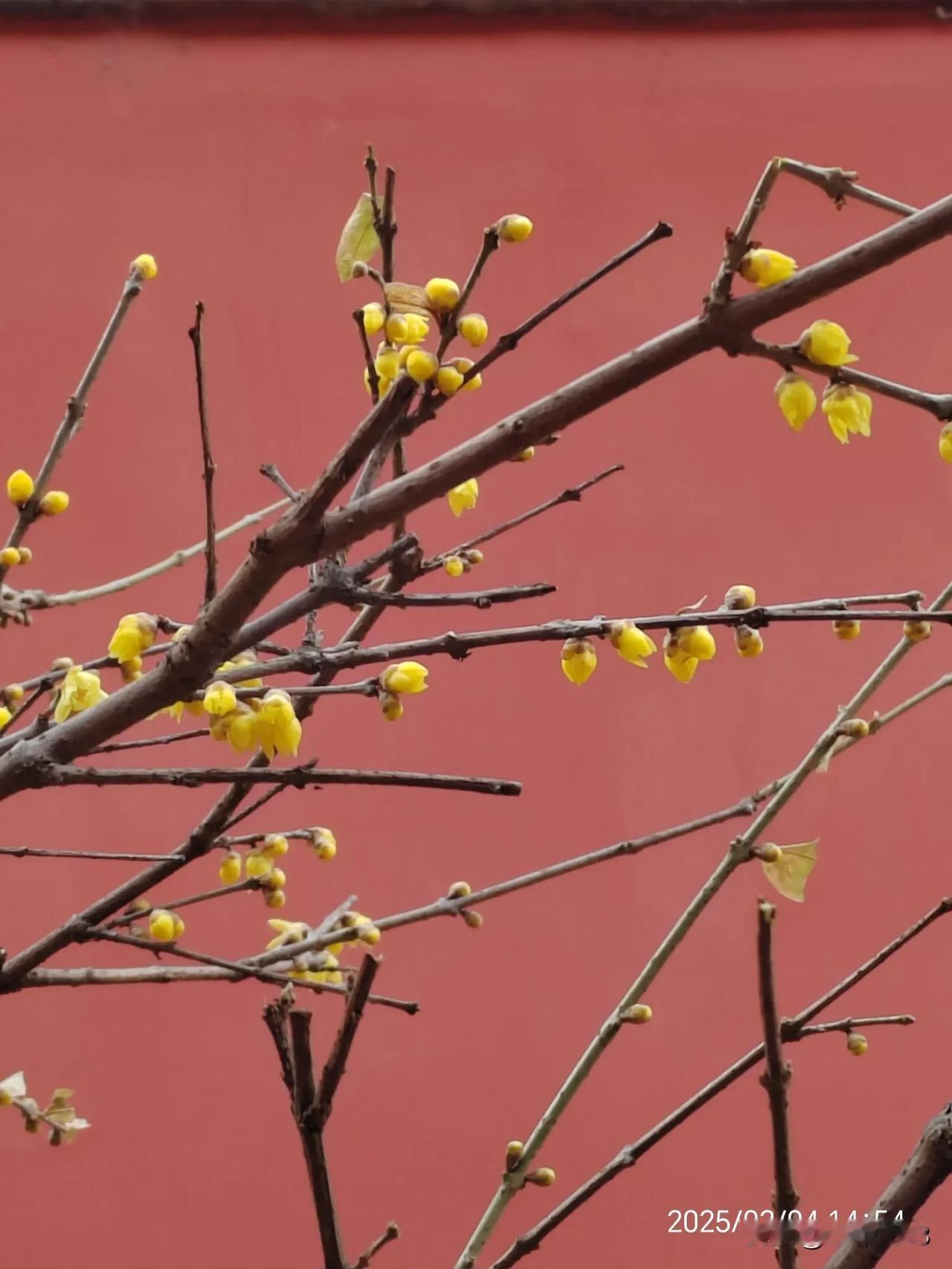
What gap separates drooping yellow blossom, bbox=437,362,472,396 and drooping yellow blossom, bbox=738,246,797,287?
0.10m

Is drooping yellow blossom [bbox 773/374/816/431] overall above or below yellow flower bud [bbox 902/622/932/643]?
above

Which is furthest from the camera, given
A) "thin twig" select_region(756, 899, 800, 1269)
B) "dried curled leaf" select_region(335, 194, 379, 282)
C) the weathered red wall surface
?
the weathered red wall surface

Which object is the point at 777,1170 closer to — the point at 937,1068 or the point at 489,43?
the point at 937,1068

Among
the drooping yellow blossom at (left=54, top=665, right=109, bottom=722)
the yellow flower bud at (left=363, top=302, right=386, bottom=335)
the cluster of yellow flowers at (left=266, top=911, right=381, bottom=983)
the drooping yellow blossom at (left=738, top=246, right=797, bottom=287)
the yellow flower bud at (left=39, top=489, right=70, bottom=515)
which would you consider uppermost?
the yellow flower bud at (left=39, top=489, right=70, bottom=515)

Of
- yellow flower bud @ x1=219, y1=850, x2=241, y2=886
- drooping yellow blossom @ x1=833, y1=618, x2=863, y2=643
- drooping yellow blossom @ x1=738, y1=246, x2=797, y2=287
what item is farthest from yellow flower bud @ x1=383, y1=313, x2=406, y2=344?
yellow flower bud @ x1=219, y1=850, x2=241, y2=886

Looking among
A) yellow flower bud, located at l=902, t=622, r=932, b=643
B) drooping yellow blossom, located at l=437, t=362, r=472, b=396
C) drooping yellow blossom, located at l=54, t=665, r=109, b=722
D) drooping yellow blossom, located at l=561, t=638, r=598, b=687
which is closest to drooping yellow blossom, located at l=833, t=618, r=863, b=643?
yellow flower bud, located at l=902, t=622, r=932, b=643

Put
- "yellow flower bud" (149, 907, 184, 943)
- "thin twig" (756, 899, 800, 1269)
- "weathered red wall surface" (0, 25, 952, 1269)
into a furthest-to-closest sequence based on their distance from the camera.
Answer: "weathered red wall surface" (0, 25, 952, 1269)
"yellow flower bud" (149, 907, 184, 943)
"thin twig" (756, 899, 800, 1269)

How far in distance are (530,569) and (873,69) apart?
2.63 ft

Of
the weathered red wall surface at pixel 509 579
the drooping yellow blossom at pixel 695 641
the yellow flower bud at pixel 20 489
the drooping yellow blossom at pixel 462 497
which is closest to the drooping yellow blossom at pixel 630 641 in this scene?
the drooping yellow blossom at pixel 695 641

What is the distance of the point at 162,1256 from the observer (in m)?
0.99

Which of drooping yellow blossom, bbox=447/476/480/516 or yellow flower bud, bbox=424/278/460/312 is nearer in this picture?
yellow flower bud, bbox=424/278/460/312

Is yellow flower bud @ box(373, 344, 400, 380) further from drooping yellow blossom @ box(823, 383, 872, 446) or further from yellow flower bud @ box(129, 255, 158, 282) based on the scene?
yellow flower bud @ box(129, 255, 158, 282)

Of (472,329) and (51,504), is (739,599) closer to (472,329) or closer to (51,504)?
(472,329)

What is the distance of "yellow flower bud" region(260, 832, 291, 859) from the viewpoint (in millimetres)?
642
